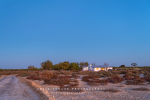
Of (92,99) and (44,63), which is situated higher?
(44,63)

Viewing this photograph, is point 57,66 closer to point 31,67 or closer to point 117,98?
point 31,67

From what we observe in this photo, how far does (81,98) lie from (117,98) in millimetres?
2495

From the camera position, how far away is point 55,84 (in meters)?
18.3

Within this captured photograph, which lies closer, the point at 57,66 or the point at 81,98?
the point at 81,98

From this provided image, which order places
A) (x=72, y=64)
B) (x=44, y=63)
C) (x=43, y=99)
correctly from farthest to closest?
(x=44, y=63) < (x=72, y=64) < (x=43, y=99)

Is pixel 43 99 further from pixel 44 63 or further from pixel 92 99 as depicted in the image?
pixel 44 63

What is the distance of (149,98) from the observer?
10172 millimetres

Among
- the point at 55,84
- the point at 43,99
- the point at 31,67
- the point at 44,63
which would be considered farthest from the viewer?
the point at 31,67

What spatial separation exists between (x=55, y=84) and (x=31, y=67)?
74.5 metres

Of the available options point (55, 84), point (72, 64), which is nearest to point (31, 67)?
point (72, 64)

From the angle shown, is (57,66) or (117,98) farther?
(57,66)

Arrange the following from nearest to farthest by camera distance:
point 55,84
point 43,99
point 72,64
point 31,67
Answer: point 43,99, point 55,84, point 72,64, point 31,67

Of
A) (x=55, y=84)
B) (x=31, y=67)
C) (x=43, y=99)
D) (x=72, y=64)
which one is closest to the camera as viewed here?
(x=43, y=99)

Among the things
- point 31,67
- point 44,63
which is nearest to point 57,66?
point 44,63
